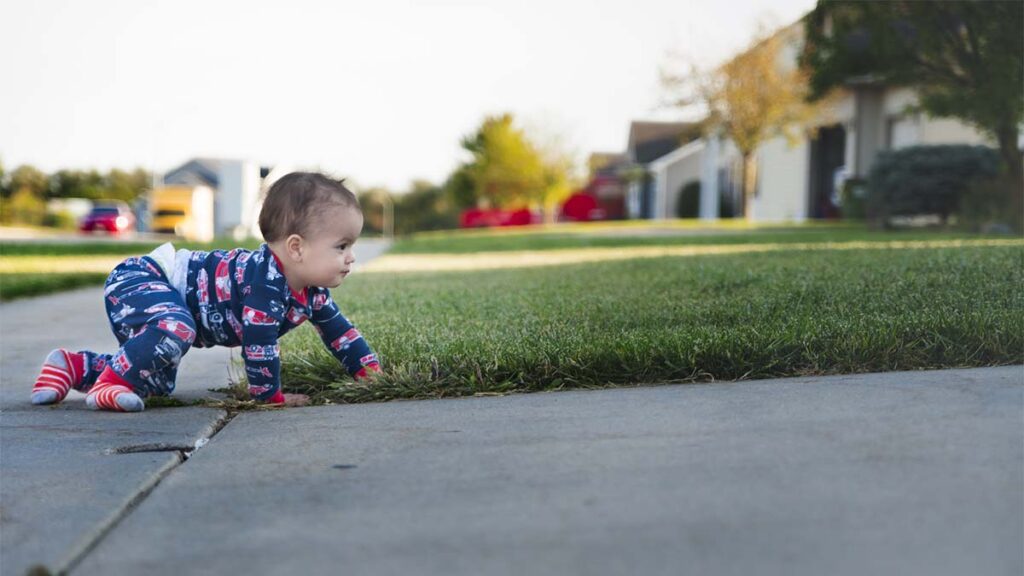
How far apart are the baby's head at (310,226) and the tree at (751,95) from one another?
2284 centimetres

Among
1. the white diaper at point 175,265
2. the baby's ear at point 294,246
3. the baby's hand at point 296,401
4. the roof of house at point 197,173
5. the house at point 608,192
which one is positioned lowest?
the baby's hand at point 296,401

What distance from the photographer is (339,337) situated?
3.35m

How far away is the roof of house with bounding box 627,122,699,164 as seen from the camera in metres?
48.2

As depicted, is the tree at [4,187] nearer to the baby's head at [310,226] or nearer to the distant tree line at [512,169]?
the distant tree line at [512,169]

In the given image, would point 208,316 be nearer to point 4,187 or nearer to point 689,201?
→ point 689,201

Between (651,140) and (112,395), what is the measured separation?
47.6 meters

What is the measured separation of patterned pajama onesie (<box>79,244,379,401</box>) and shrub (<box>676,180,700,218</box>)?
111 feet

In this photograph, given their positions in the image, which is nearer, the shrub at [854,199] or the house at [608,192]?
the shrub at [854,199]

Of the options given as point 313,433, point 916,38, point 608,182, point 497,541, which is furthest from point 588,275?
point 608,182

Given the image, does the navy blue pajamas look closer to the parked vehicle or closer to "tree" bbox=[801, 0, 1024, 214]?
"tree" bbox=[801, 0, 1024, 214]

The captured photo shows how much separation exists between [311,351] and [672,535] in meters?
2.34

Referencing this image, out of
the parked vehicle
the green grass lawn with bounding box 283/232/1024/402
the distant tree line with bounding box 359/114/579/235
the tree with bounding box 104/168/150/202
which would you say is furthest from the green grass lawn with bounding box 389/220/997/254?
the tree with bounding box 104/168/150/202

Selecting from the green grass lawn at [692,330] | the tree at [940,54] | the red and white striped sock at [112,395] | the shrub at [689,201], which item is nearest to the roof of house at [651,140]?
the shrub at [689,201]

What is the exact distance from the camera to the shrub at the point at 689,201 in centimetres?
3653
